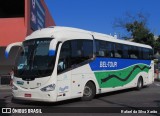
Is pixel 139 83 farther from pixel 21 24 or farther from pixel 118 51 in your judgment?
pixel 21 24

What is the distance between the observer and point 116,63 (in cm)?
1797

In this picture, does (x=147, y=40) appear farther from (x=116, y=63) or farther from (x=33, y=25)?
(x=116, y=63)

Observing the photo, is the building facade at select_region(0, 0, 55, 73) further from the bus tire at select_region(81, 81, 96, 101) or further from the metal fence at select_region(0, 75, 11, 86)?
the bus tire at select_region(81, 81, 96, 101)

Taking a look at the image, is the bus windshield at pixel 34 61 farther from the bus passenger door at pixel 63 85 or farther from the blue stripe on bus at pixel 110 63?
the blue stripe on bus at pixel 110 63

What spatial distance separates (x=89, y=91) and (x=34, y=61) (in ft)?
10.3

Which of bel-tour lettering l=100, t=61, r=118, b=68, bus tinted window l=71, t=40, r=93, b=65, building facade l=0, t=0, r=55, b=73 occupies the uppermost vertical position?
building facade l=0, t=0, r=55, b=73

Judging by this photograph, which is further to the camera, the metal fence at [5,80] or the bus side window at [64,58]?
the metal fence at [5,80]

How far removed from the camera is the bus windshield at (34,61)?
13.2 m

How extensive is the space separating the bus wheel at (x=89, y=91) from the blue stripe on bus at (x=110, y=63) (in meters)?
0.76

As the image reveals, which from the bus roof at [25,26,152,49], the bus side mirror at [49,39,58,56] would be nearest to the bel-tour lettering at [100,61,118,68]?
the bus roof at [25,26,152,49]

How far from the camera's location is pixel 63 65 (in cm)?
1366

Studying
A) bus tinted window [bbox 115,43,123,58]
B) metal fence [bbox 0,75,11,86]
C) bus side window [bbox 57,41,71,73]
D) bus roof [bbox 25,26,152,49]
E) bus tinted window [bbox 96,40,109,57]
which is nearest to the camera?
bus side window [bbox 57,41,71,73]

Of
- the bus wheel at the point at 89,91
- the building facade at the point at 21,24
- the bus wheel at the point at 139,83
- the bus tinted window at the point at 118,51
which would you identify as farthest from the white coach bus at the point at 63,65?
the building facade at the point at 21,24

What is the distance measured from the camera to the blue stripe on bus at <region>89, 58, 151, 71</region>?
52.3ft
